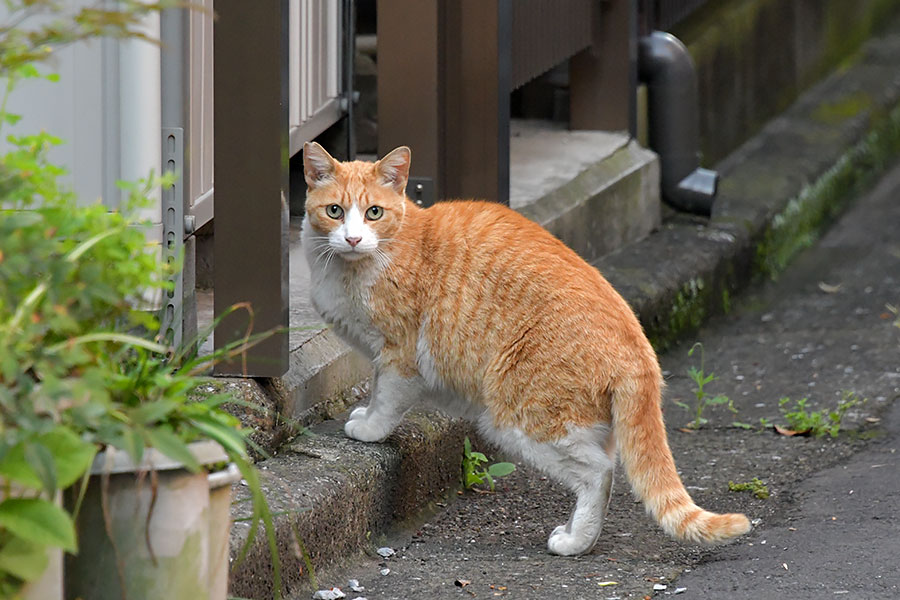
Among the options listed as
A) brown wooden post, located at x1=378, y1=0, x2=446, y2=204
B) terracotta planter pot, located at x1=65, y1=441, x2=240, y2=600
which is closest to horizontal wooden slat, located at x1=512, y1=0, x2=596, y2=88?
brown wooden post, located at x1=378, y1=0, x2=446, y2=204

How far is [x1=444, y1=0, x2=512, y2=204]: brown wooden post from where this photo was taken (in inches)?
183

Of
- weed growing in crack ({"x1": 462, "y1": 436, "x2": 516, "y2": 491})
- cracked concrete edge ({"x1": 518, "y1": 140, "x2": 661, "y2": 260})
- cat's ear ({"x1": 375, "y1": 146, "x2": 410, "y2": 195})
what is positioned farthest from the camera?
cracked concrete edge ({"x1": 518, "y1": 140, "x2": 661, "y2": 260})

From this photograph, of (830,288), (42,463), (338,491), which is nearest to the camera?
(42,463)

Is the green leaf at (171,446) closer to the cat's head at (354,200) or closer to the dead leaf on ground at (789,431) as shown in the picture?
the cat's head at (354,200)

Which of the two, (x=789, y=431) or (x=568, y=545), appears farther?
(x=789, y=431)

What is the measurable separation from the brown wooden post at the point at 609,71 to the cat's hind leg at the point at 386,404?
3548mm

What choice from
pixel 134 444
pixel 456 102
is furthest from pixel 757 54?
pixel 134 444

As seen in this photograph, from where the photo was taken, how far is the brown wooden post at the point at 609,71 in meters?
6.57

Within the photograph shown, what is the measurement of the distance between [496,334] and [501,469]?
64 cm

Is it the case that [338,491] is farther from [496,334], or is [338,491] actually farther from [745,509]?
[745,509]

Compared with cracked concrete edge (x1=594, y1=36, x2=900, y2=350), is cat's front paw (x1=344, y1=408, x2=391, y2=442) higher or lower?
higher

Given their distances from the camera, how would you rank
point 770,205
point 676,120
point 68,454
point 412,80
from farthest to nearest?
1. point 770,205
2. point 676,120
3. point 412,80
4. point 68,454

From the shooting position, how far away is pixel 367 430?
11.4 feet

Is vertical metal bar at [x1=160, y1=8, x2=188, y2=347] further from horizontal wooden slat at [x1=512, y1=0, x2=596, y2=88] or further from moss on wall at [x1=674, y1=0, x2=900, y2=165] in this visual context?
moss on wall at [x1=674, y1=0, x2=900, y2=165]
